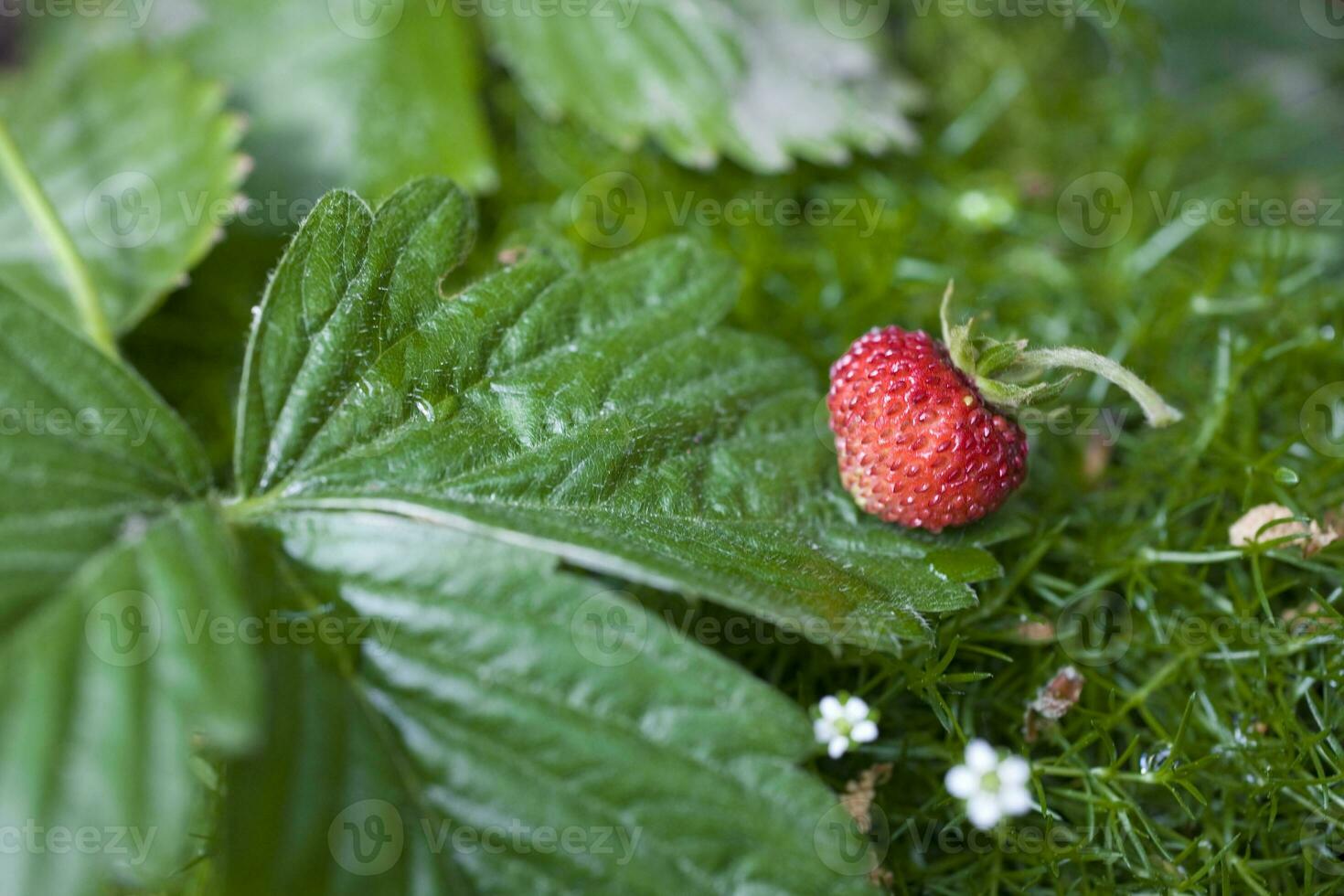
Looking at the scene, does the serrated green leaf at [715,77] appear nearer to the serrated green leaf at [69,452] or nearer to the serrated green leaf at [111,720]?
the serrated green leaf at [69,452]

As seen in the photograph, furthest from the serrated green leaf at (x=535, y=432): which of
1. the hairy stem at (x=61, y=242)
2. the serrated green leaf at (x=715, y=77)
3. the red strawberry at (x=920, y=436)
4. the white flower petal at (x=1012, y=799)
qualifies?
the serrated green leaf at (x=715, y=77)

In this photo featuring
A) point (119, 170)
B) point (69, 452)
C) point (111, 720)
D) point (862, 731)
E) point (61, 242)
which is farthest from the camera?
point (119, 170)

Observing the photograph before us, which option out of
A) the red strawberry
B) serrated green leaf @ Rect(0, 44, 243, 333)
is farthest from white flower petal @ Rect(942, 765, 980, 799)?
serrated green leaf @ Rect(0, 44, 243, 333)

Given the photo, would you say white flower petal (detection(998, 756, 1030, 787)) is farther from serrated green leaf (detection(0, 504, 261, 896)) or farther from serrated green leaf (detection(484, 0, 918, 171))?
serrated green leaf (detection(484, 0, 918, 171))

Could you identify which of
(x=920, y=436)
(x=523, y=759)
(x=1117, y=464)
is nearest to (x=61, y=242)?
(x=523, y=759)

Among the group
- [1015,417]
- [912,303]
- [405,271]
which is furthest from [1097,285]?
[405,271]

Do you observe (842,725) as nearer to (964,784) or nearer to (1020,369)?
(964,784)
